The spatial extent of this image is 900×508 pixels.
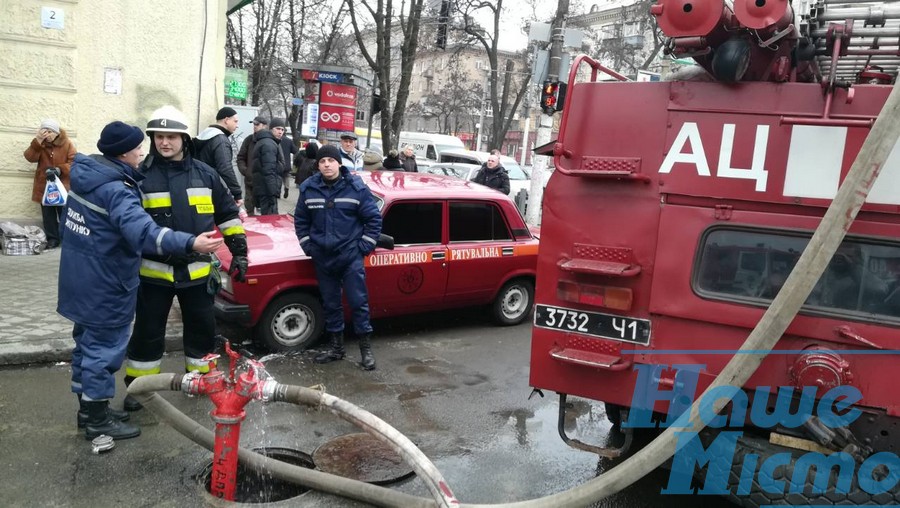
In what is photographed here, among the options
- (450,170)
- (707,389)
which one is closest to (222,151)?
(707,389)

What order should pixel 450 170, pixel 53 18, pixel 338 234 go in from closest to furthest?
pixel 338 234 → pixel 53 18 → pixel 450 170

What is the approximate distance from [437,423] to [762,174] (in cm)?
293

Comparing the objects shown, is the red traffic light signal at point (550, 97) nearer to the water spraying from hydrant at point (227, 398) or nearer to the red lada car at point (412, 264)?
the red lada car at point (412, 264)

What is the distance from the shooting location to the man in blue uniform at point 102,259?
13.1ft

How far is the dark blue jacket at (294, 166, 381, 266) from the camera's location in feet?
19.5

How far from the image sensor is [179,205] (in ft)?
15.1

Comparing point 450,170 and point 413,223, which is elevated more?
point 450,170

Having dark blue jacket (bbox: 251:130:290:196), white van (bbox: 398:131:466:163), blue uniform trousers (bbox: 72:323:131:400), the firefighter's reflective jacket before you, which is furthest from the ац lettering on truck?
white van (bbox: 398:131:466:163)

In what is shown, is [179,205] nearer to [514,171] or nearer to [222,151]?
[222,151]

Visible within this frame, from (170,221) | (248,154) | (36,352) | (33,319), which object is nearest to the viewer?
(170,221)

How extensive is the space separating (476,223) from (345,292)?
1842 millimetres

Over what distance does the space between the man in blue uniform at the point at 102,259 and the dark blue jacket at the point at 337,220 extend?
6.32 ft

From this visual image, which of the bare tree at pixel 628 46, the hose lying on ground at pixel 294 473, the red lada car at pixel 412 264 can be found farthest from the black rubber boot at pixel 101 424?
the bare tree at pixel 628 46

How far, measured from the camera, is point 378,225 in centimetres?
611
